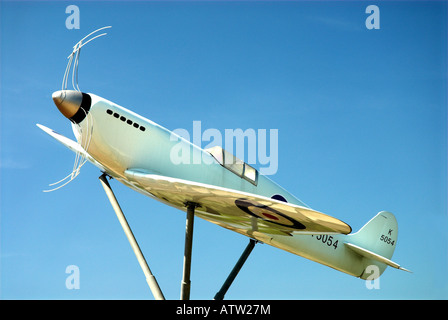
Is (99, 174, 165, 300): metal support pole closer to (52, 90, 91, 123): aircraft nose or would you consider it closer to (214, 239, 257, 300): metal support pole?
(52, 90, 91, 123): aircraft nose

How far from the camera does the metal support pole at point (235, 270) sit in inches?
670

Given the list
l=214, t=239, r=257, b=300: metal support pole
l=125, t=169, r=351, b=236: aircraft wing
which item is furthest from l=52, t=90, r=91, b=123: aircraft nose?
l=214, t=239, r=257, b=300: metal support pole

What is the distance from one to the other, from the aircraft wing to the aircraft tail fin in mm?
5607

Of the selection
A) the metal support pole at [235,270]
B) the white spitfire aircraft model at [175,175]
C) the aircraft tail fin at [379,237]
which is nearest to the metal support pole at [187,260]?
the white spitfire aircraft model at [175,175]

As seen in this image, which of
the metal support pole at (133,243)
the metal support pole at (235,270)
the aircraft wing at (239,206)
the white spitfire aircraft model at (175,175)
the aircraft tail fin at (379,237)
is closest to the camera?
the aircraft wing at (239,206)

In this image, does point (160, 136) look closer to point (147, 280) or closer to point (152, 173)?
point (152, 173)

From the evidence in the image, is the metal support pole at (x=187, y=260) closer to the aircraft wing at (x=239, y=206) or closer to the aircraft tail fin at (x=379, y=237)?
the aircraft wing at (x=239, y=206)

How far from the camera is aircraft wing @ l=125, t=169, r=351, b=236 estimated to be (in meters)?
12.1

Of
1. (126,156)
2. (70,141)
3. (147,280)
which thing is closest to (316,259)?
(147,280)

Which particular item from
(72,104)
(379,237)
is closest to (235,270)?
(379,237)

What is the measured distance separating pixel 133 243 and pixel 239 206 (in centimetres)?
330

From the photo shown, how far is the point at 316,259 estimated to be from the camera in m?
18.5

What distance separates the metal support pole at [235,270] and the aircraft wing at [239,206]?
199 centimetres
